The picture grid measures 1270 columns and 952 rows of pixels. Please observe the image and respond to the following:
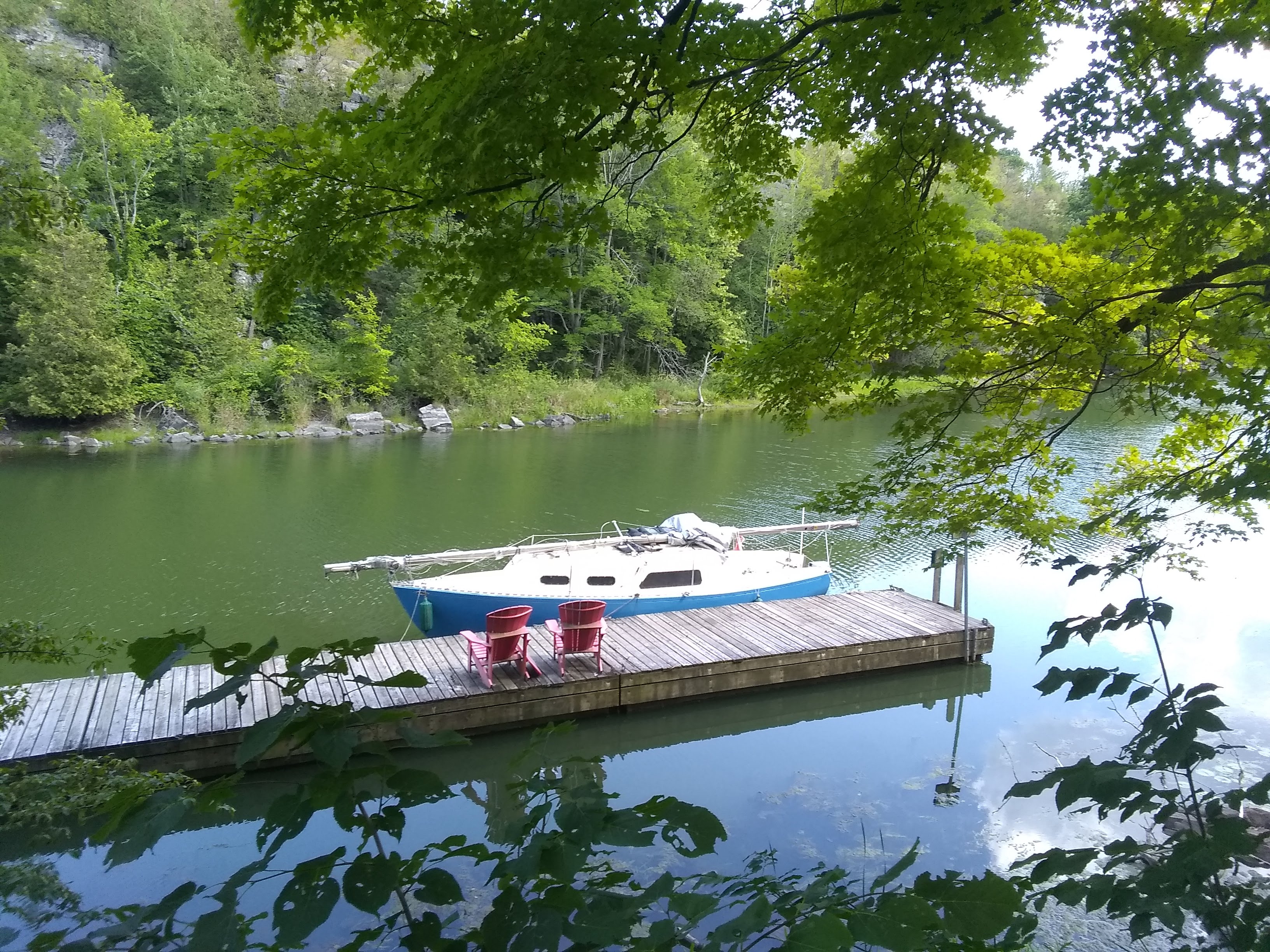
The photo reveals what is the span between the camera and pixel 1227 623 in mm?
11375

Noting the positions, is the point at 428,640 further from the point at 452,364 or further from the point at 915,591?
the point at 452,364

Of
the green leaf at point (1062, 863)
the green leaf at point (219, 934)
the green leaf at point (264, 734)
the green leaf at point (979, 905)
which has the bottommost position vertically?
the green leaf at point (1062, 863)

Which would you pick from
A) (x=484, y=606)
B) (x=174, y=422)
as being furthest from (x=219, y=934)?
(x=174, y=422)

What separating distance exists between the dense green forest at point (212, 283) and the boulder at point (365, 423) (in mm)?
882

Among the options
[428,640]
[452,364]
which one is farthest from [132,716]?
[452,364]

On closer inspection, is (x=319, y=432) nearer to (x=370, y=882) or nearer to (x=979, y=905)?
(x=370, y=882)

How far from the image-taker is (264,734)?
1.41 meters

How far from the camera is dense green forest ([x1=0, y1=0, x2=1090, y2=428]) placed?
77.7 ft

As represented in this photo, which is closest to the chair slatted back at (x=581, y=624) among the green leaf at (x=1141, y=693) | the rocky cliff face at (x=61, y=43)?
the green leaf at (x=1141, y=693)

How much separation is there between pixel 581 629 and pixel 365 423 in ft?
70.4

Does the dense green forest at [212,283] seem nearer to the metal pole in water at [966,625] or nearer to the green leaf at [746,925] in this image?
the metal pole in water at [966,625]

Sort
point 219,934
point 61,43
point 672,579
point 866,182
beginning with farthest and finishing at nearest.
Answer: point 61,43, point 672,579, point 866,182, point 219,934

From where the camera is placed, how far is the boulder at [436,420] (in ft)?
92.4

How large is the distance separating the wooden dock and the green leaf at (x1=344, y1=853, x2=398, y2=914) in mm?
4427
